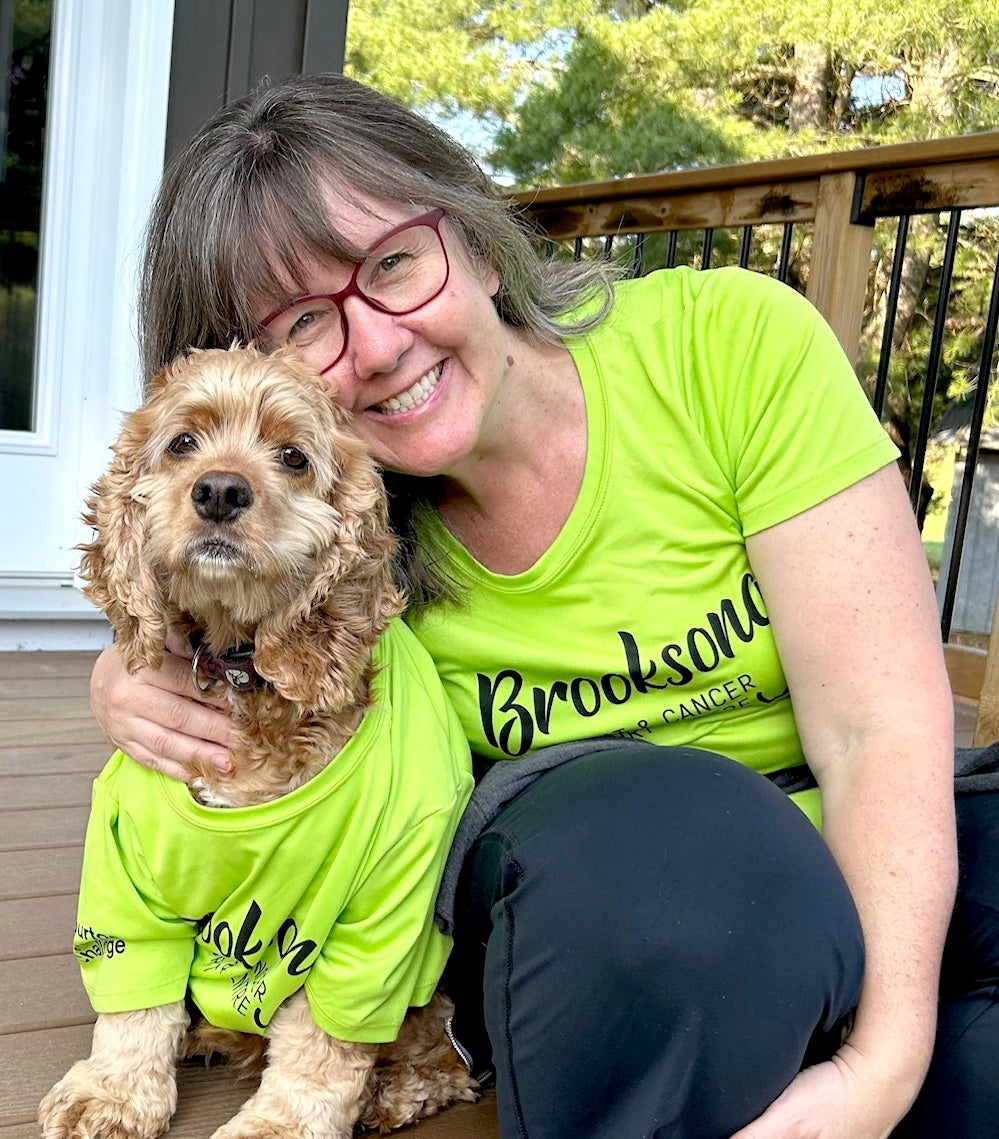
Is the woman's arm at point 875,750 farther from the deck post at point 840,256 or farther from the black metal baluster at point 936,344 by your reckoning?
the black metal baluster at point 936,344

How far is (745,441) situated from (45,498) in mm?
2589

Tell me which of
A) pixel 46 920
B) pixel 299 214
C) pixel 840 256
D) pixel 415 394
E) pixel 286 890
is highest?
pixel 840 256

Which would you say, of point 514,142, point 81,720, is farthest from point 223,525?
point 514,142

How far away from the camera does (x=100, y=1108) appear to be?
5.16ft

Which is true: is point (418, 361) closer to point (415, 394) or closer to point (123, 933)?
point (415, 394)

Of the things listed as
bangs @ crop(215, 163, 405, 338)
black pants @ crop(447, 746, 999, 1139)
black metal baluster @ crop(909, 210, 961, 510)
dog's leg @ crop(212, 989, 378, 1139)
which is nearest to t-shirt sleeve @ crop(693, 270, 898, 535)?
black pants @ crop(447, 746, 999, 1139)

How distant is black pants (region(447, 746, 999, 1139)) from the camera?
4.35ft

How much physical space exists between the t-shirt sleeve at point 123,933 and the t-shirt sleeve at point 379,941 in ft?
0.66

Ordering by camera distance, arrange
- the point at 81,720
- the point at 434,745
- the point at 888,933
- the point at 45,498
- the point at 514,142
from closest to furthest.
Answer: the point at 888,933
the point at 434,745
the point at 81,720
the point at 45,498
the point at 514,142

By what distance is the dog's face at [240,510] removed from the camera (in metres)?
1.62

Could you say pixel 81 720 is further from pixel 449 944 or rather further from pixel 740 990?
pixel 740 990

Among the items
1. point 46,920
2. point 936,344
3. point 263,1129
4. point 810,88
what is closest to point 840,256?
point 936,344

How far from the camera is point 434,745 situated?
1.73 metres

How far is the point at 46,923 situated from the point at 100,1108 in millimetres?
614
